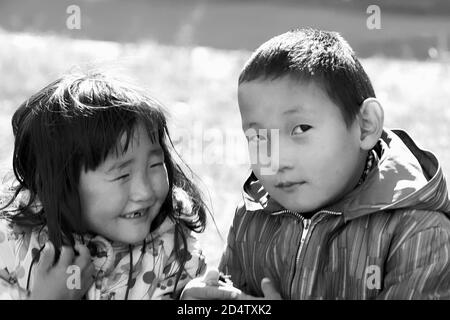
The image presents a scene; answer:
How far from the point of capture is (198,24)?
7730 millimetres

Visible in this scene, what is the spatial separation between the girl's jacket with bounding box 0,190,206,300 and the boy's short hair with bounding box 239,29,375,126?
612mm

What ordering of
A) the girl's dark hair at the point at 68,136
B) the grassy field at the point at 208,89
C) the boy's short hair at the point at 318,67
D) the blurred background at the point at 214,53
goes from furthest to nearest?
the blurred background at the point at 214,53
the grassy field at the point at 208,89
the girl's dark hair at the point at 68,136
the boy's short hair at the point at 318,67

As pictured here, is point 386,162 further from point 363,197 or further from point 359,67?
point 359,67

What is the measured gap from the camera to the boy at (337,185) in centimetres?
235

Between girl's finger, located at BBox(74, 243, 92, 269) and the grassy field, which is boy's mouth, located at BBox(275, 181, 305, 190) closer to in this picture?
girl's finger, located at BBox(74, 243, 92, 269)

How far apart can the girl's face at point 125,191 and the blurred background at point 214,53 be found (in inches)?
16.3

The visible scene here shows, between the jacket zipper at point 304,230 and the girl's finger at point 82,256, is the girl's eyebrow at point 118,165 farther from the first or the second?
the jacket zipper at point 304,230

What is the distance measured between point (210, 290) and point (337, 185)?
0.47 meters

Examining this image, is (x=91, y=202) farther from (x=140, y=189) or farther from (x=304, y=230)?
(x=304, y=230)

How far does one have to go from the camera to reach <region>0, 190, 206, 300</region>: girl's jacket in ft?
8.58

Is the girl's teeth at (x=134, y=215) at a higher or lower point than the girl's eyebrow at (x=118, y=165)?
lower

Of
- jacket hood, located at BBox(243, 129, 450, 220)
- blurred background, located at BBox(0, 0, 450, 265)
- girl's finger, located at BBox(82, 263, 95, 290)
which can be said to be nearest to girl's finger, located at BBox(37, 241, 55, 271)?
girl's finger, located at BBox(82, 263, 95, 290)

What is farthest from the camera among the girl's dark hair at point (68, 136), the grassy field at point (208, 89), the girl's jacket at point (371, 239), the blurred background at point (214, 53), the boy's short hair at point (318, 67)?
the blurred background at point (214, 53)

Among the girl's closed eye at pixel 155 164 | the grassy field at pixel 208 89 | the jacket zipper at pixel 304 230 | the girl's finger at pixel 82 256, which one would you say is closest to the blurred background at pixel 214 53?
the grassy field at pixel 208 89
